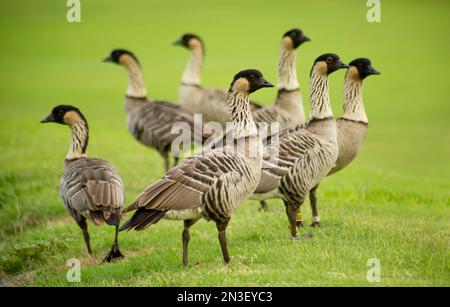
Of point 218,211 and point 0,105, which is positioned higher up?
point 0,105

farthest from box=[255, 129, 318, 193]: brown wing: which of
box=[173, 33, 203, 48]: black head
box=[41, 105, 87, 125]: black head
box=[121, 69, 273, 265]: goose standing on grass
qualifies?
box=[173, 33, 203, 48]: black head

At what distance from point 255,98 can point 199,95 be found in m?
15.1

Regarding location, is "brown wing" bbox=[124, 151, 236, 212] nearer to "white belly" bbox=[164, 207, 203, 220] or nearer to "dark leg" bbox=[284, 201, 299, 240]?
"white belly" bbox=[164, 207, 203, 220]

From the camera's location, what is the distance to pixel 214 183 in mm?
8797

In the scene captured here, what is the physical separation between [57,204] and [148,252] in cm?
372

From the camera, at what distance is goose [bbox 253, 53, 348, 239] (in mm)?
9977

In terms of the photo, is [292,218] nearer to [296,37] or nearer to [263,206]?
[263,206]

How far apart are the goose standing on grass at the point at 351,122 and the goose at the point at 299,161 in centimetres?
76

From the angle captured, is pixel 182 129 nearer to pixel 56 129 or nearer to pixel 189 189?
pixel 189 189

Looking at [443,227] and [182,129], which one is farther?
[182,129]

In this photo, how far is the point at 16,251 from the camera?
1135cm

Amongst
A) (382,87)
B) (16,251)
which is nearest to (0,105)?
(382,87)

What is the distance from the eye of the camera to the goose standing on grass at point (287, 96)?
44.5 ft

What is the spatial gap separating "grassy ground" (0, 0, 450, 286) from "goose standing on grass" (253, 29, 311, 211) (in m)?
1.71
